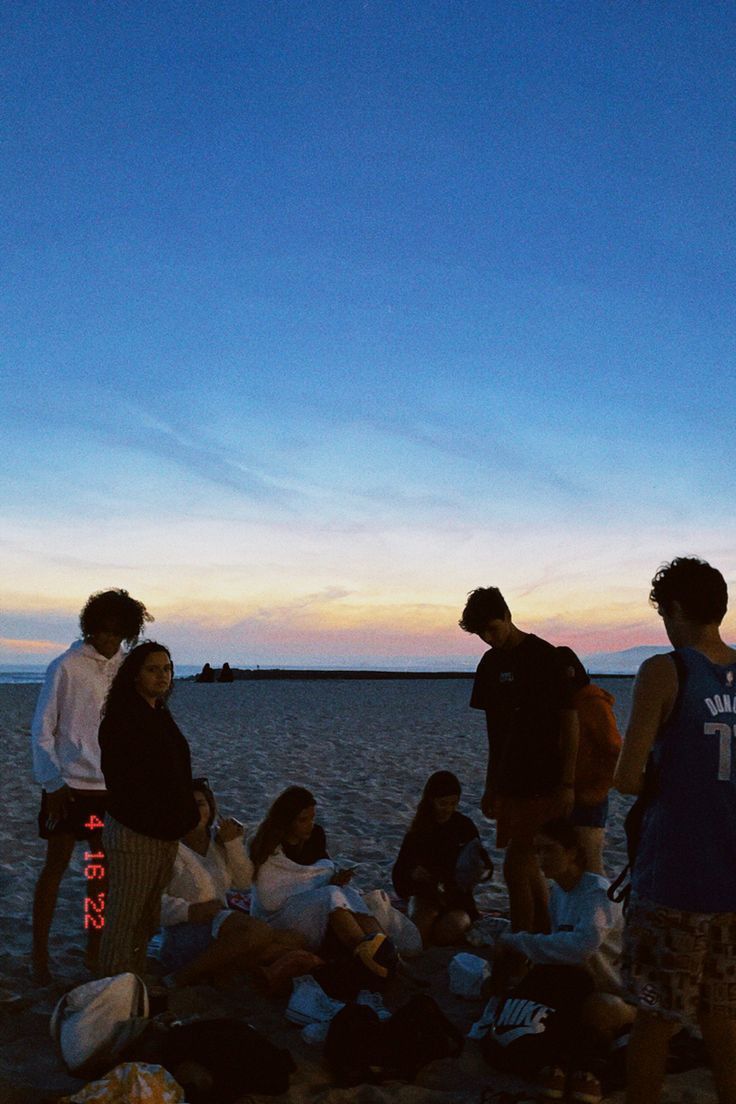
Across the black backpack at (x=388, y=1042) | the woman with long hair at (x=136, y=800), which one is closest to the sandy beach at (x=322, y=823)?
the black backpack at (x=388, y=1042)

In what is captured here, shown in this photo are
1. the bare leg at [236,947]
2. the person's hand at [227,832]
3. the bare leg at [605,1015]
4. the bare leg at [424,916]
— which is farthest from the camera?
the bare leg at [424,916]

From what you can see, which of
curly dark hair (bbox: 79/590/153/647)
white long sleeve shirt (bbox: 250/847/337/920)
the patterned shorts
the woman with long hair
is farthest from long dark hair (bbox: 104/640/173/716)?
the patterned shorts

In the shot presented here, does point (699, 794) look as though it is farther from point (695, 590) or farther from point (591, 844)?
point (591, 844)

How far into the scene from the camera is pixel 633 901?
9.11ft

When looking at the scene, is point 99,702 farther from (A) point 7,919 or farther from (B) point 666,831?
(B) point 666,831

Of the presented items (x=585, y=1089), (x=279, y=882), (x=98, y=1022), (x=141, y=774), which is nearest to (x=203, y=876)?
(x=279, y=882)

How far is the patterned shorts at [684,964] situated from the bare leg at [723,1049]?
0.09ft

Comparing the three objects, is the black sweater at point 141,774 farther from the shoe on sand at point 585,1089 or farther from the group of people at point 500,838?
the shoe on sand at point 585,1089

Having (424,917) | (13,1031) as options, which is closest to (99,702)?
(13,1031)

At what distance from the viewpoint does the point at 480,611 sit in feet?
14.9

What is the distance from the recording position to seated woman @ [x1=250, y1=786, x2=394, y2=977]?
448cm

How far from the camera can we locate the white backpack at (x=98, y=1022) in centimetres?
354

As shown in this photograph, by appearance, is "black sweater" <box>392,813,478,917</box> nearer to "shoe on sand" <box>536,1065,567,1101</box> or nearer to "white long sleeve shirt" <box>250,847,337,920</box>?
"white long sleeve shirt" <box>250,847,337,920</box>

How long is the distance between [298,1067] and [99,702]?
1.91 m
